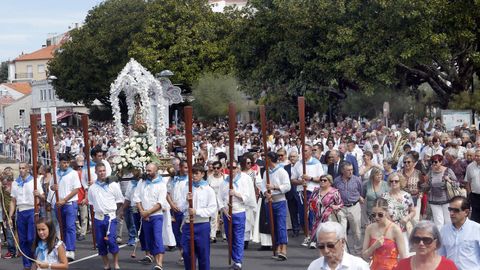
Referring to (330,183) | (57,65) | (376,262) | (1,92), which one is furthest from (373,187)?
(1,92)

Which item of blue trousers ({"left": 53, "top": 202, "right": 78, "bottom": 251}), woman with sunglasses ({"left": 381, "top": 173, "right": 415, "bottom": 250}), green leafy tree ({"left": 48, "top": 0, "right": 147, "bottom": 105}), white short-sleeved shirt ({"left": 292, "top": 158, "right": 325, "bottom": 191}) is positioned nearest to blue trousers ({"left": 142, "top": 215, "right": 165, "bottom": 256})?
blue trousers ({"left": 53, "top": 202, "right": 78, "bottom": 251})

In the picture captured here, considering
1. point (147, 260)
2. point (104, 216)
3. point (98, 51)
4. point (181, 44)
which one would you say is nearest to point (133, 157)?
point (147, 260)

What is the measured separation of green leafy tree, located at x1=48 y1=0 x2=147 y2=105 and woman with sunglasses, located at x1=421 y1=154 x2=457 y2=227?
49.1 metres

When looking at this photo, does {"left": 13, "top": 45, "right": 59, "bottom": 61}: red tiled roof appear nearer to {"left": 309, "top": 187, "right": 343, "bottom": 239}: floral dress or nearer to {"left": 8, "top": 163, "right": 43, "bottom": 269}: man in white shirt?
{"left": 8, "top": 163, "right": 43, "bottom": 269}: man in white shirt

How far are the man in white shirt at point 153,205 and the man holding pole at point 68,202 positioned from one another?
169 centimetres

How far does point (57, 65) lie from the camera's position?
69375 mm

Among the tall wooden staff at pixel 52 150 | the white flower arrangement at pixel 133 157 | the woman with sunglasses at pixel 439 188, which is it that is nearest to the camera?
the woman with sunglasses at pixel 439 188

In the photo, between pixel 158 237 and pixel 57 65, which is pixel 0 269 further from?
pixel 57 65

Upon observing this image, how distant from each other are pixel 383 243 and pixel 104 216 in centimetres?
596

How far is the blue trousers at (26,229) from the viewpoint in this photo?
13.9 meters

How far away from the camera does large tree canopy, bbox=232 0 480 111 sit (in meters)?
34.7

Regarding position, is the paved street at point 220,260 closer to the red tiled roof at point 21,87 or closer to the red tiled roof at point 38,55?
the red tiled roof at point 21,87

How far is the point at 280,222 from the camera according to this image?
14.2 metres

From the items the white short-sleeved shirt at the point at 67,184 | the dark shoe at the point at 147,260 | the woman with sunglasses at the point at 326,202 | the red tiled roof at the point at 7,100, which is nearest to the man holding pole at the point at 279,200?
the woman with sunglasses at the point at 326,202
